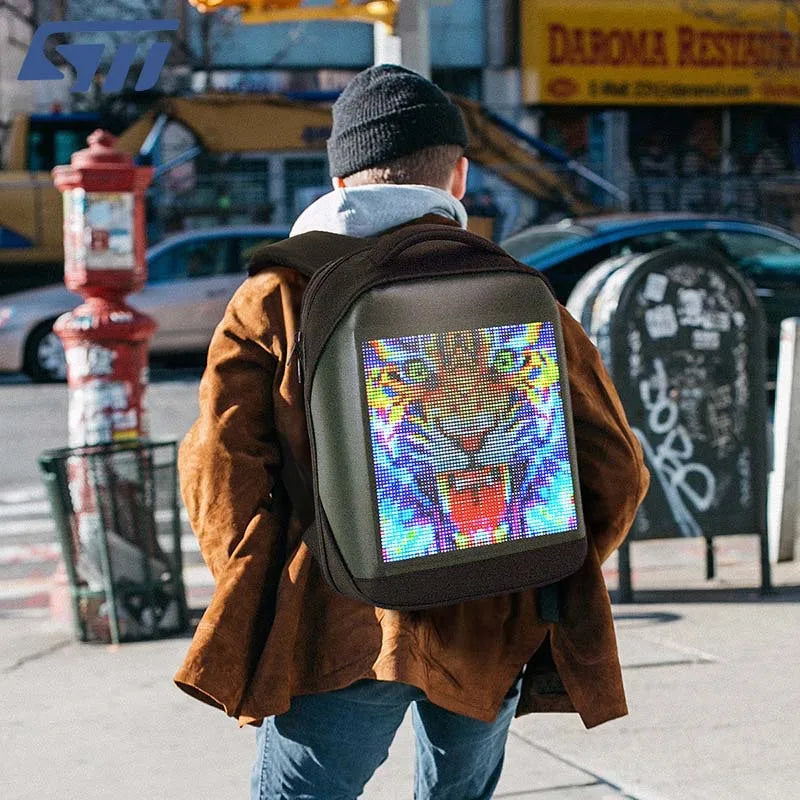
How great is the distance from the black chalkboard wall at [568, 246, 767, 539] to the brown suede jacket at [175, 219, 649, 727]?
349cm

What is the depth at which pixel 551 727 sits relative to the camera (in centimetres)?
443

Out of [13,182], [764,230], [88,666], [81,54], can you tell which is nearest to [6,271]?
[13,182]

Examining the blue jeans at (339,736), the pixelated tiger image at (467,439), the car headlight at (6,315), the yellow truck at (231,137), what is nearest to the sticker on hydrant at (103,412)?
the blue jeans at (339,736)

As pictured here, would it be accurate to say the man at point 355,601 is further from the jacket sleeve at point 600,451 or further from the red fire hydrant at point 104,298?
the red fire hydrant at point 104,298

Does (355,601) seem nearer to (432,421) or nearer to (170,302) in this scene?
(432,421)

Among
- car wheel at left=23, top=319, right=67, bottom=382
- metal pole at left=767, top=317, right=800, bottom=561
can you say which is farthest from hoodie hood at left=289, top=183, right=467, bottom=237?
car wheel at left=23, top=319, right=67, bottom=382

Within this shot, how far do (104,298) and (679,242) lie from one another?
22.4ft

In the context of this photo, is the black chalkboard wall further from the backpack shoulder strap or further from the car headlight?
the car headlight

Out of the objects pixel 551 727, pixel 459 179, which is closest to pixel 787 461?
pixel 551 727

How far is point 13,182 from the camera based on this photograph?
16797mm

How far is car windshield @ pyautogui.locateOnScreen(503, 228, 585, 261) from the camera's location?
465 inches

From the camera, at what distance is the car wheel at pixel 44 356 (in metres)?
14.3

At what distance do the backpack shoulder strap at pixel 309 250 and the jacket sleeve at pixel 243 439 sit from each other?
0.04 meters

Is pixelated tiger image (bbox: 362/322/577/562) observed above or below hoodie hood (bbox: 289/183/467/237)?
below
